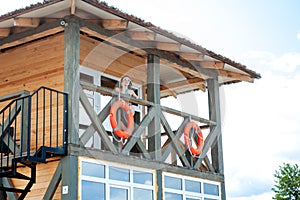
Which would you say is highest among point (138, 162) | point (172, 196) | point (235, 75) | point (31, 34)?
point (235, 75)

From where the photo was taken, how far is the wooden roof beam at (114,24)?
10.5 m

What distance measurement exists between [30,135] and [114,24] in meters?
2.31

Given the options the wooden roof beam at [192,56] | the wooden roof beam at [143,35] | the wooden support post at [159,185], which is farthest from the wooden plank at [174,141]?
the wooden roof beam at [143,35]

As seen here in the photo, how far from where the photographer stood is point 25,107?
10.2m

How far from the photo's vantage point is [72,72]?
1019 cm

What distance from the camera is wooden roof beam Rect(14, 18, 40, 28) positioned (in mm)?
10312

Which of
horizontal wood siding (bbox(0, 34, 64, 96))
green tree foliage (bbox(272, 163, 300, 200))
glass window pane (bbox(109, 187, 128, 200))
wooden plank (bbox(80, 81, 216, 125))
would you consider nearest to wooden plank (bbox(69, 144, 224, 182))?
glass window pane (bbox(109, 187, 128, 200))

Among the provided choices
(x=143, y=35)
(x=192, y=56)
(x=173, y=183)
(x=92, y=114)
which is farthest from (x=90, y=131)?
(x=192, y=56)

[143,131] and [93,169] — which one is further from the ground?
[143,131]

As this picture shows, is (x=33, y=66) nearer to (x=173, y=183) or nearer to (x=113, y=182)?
(x=113, y=182)

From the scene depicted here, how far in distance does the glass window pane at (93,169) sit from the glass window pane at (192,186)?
8.03 feet

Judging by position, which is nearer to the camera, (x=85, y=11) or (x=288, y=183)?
(x=85, y=11)

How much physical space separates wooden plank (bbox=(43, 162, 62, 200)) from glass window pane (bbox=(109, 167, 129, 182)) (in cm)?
94

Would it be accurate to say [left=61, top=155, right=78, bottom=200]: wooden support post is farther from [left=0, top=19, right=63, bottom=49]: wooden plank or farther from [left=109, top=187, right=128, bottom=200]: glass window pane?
[left=0, top=19, right=63, bottom=49]: wooden plank
